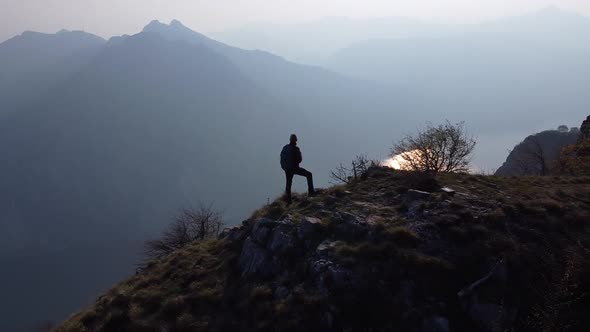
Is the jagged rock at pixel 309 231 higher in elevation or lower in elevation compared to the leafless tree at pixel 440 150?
lower

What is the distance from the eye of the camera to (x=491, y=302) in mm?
9742

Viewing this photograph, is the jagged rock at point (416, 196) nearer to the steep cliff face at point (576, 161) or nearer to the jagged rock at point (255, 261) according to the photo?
the jagged rock at point (255, 261)

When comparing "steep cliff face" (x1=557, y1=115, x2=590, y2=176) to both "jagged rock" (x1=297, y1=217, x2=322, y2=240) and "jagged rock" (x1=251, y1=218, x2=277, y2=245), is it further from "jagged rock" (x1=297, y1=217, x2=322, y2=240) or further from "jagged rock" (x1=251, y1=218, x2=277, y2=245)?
"jagged rock" (x1=251, y1=218, x2=277, y2=245)

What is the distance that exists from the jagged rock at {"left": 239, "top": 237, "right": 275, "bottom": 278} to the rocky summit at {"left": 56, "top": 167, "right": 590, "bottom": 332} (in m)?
0.04

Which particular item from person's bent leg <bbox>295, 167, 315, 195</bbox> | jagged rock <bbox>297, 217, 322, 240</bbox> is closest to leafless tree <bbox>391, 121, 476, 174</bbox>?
person's bent leg <bbox>295, 167, 315, 195</bbox>

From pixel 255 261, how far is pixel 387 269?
4.33 meters

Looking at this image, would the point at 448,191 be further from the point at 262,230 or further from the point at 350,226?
the point at 262,230

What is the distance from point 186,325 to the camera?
11.3 meters

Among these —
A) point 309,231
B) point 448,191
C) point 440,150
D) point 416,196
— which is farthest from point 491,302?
point 440,150

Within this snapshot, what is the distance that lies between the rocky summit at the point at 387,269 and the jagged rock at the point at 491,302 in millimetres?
24

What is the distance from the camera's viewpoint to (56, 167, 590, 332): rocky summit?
980 centimetres

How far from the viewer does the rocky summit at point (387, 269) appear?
9.80m

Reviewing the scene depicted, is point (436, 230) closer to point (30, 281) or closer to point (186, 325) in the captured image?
point (186, 325)

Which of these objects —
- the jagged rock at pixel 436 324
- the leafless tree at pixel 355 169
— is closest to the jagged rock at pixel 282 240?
the jagged rock at pixel 436 324
